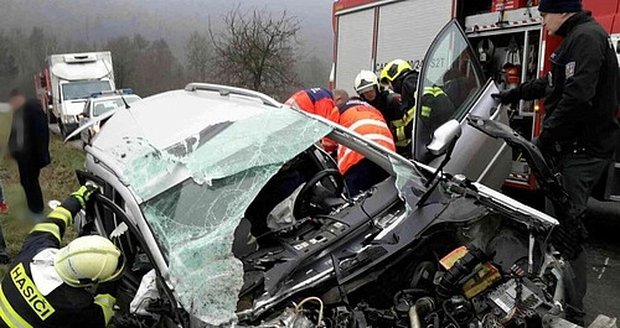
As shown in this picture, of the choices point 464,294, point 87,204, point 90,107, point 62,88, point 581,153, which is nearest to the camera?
point 464,294

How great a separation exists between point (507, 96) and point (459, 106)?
354 mm

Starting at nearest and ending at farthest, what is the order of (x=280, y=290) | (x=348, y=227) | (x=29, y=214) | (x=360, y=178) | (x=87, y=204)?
(x=280, y=290), (x=348, y=227), (x=87, y=204), (x=360, y=178), (x=29, y=214)

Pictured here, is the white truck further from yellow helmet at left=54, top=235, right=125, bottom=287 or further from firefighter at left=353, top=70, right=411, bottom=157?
yellow helmet at left=54, top=235, right=125, bottom=287

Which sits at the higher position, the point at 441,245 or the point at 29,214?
the point at 441,245

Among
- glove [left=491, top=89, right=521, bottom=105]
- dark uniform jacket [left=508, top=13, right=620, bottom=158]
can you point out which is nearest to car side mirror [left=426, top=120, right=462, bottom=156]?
dark uniform jacket [left=508, top=13, right=620, bottom=158]

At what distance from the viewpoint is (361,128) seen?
12.8 feet

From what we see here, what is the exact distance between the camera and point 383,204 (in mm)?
2762

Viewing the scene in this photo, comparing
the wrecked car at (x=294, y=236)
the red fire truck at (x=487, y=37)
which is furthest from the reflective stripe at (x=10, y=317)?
the red fire truck at (x=487, y=37)

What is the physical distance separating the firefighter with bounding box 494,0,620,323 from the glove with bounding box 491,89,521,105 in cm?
32

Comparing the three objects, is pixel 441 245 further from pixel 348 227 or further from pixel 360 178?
pixel 360 178

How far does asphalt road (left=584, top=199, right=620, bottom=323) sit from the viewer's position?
3.78 metres

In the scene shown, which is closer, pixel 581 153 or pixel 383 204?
pixel 383 204

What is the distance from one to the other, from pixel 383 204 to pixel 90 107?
45.3 feet

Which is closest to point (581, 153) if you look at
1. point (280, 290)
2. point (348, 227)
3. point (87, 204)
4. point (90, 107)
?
point (348, 227)
